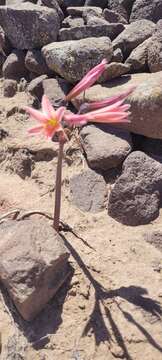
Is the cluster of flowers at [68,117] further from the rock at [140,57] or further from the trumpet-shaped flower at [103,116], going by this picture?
the rock at [140,57]

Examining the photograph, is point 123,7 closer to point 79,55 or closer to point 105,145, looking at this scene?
point 79,55

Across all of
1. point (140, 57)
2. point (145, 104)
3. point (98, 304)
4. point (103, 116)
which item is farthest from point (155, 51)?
point (98, 304)

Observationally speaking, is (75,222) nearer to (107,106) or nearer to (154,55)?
(107,106)

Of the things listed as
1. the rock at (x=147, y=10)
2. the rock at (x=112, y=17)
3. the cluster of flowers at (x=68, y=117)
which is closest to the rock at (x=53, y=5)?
the rock at (x=112, y=17)

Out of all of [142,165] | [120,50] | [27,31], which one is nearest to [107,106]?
[142,165]

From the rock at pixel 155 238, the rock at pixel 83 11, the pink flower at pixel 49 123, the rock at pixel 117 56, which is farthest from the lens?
the rock at pixel 83 11

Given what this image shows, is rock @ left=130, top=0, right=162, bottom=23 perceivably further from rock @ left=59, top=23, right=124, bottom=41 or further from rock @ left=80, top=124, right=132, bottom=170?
rock @ left=80, top=124, right=132, bottom=170
